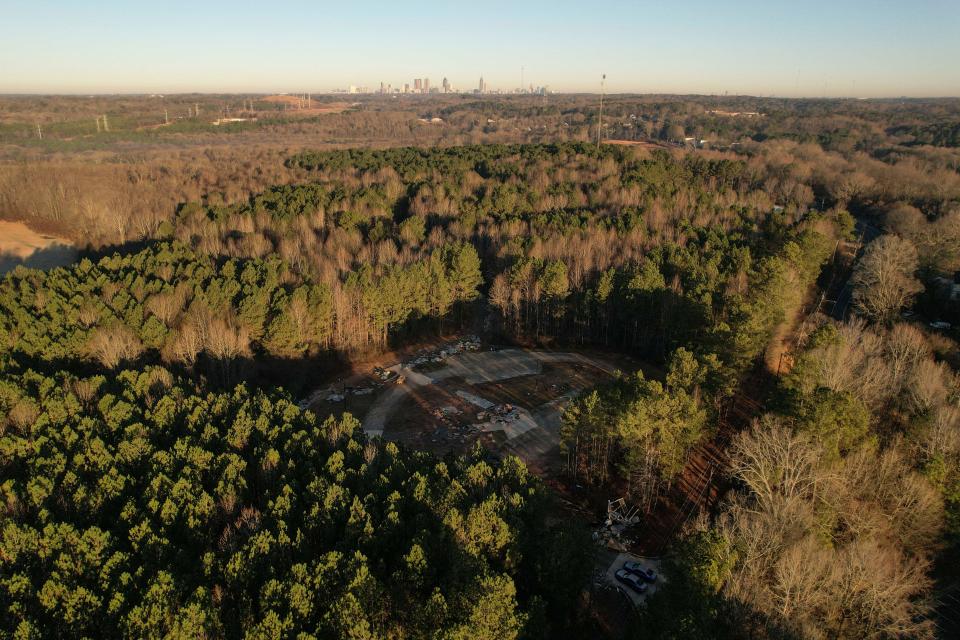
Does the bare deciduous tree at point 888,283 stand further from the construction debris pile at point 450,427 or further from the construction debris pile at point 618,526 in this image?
the construction debris pile at point 450,427

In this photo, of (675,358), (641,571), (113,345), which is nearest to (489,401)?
(675,358)

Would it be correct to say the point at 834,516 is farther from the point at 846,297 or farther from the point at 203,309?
the point at 846,297

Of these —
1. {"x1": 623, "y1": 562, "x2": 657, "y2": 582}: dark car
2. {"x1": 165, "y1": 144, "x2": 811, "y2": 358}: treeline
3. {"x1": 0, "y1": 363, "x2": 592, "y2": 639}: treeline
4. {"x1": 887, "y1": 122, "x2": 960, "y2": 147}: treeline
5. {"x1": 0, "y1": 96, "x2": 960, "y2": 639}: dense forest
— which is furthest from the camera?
{"x1": 887, "y1": 122, "x2": 960, "y2": 147}: treeline

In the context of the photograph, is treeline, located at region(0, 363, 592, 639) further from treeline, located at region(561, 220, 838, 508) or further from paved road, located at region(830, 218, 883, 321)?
paved road, located at region(830, 218, 883, 321)

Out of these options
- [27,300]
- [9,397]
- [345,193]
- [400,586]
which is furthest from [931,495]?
[345,193]

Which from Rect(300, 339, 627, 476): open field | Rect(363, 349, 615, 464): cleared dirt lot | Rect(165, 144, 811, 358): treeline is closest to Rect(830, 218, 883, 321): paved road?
Rect(165, 144, 811, 358): treeline

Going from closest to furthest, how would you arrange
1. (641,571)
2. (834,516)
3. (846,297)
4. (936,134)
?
1. (834,516)
2. (641,571)
3. (846,297)
4. (936,134)
